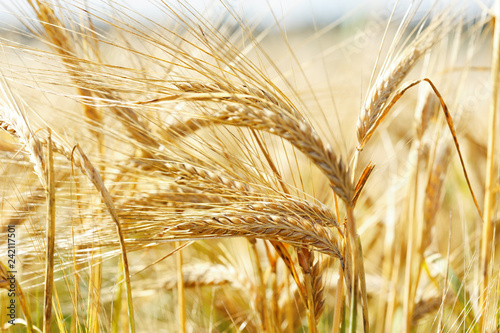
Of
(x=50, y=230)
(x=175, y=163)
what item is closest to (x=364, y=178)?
(x=175, y=163)

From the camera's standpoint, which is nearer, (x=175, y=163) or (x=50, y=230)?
(x=50, y=230)

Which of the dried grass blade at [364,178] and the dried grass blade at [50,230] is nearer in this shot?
the dried grass blade at [50,230]

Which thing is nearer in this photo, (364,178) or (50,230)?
(50,230)

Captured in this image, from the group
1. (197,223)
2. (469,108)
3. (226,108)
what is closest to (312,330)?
(197,223)

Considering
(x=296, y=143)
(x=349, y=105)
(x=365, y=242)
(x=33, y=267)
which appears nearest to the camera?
(x=296, y=143)

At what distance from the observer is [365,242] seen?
1586 mm

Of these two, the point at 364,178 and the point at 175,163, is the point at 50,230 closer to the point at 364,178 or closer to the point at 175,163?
the point at 175,163

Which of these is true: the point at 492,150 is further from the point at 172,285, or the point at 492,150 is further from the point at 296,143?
the point at 172,285

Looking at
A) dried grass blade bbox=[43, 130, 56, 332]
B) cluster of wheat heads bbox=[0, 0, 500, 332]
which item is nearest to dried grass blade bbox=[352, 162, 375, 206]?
cluster of wheat heads bbox=[0, 0, 500, 332]

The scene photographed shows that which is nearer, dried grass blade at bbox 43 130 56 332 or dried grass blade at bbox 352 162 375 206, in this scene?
dried grass blade at bbox 43 130 56 332

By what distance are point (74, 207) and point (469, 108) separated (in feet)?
3.54

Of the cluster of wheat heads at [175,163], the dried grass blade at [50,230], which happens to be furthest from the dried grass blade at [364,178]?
the dried grass blade at [50,230]

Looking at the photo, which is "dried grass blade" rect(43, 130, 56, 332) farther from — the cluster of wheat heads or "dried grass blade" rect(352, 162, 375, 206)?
"dried grass blade" rect(352, 162, 375, 206)

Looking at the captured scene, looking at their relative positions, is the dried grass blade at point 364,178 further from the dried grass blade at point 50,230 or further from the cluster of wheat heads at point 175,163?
the dried grass blade at point 50,230
